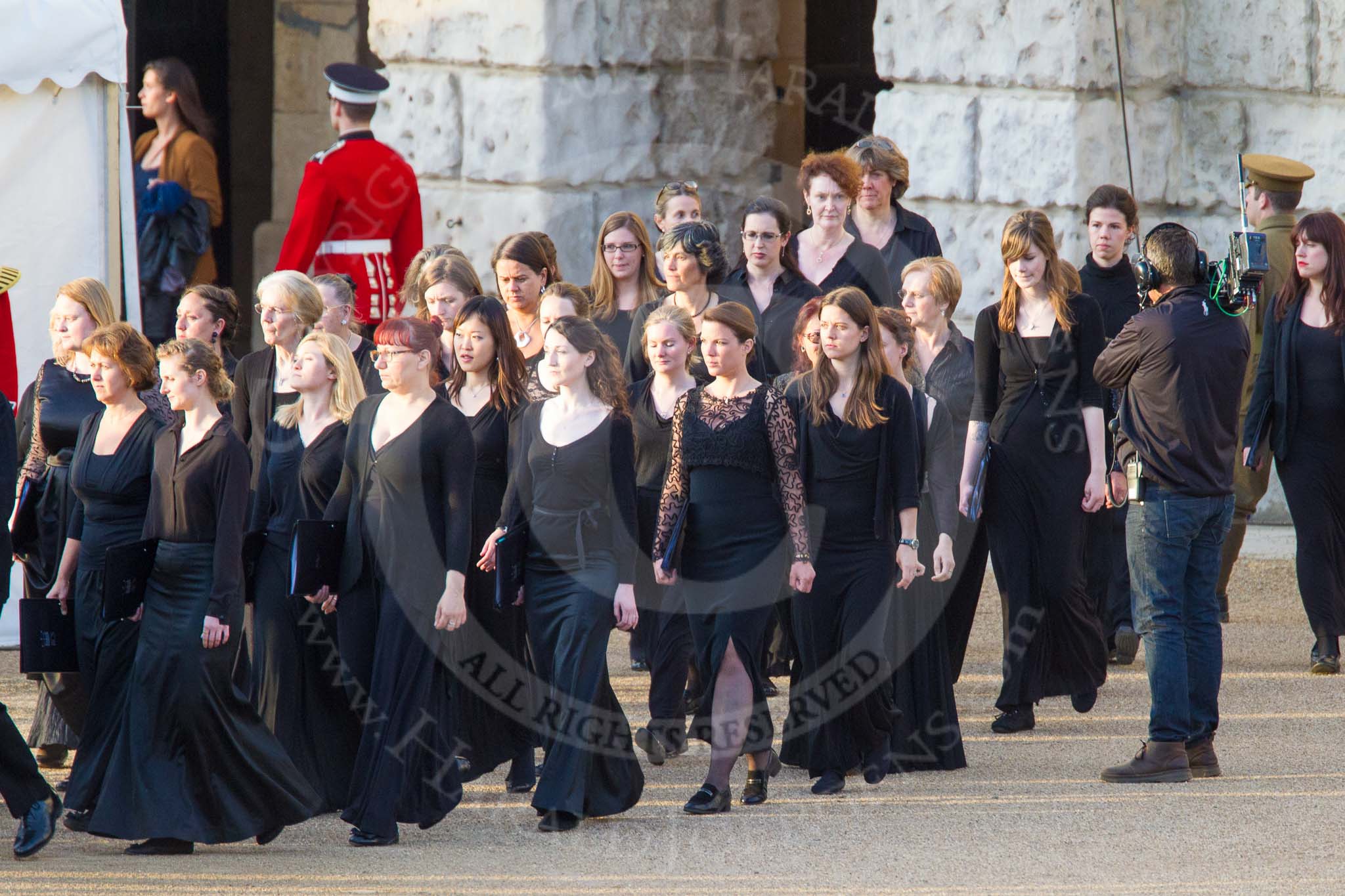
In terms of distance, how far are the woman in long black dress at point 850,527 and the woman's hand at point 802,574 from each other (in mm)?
182

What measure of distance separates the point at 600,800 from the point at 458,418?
131 cm

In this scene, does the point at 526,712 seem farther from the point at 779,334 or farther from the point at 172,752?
the point at 779,334

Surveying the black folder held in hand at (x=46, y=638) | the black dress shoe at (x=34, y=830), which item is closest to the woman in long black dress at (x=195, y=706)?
the black dress shoe at (x=34, y=830)

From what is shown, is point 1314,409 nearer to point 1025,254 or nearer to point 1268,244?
point 1268,244

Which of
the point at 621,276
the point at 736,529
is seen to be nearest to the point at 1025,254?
the point at 621,276

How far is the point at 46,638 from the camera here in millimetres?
6461

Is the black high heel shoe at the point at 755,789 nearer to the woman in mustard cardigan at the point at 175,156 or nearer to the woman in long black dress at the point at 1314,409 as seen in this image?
the woman in long black dress at the point at 1314,409

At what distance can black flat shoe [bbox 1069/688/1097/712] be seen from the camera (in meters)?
7.89

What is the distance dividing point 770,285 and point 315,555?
8.66 feet

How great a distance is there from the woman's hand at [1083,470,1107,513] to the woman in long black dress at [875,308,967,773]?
0.66m

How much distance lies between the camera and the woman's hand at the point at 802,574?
21.9 ft

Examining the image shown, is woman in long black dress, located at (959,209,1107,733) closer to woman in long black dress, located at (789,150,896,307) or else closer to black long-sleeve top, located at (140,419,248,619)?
woman in long black dress, located at (789,150,896,307)

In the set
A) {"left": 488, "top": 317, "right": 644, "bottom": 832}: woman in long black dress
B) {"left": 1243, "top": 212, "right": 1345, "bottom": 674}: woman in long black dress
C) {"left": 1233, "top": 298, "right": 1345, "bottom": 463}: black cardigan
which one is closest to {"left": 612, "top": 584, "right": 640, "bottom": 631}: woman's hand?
{"left": 488, "top": 317, "right": 644, "bottom": 832}: woman in long black dress

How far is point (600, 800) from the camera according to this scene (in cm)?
645
